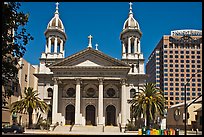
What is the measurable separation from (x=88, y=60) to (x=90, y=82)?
4.37m

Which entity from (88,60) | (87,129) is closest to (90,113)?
(87,129)

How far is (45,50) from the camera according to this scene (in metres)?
72.9

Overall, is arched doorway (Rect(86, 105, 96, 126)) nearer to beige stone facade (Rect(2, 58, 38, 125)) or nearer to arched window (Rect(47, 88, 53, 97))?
arched window (Rect(47, 88, 53, 97))

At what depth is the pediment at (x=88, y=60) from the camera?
6446 cm

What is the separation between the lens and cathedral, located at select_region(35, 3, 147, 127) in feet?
208

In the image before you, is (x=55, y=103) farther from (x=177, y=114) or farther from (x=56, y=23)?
(x=177, y=114)

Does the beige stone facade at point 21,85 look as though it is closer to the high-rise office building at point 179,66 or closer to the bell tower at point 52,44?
the bell tower at point 52,44

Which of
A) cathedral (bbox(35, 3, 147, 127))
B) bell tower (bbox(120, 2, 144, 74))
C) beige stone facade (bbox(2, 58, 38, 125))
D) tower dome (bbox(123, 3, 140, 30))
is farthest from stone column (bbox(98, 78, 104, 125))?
tower dome (bbox(123, 3, 140, 30))

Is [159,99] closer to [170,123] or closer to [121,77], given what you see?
[121,77]

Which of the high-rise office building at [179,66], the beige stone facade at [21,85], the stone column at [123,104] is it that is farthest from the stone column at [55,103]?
the high-rise office building at [179,66]

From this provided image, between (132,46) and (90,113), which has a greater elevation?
(132,46)

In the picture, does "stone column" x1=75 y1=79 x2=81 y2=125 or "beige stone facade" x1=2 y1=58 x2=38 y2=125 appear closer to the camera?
"stone column" x1=75 y1=79 x2=81 y2=125

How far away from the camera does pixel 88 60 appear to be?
2562 inches

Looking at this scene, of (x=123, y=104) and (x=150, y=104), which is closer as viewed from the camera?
(x=150, y=104)
